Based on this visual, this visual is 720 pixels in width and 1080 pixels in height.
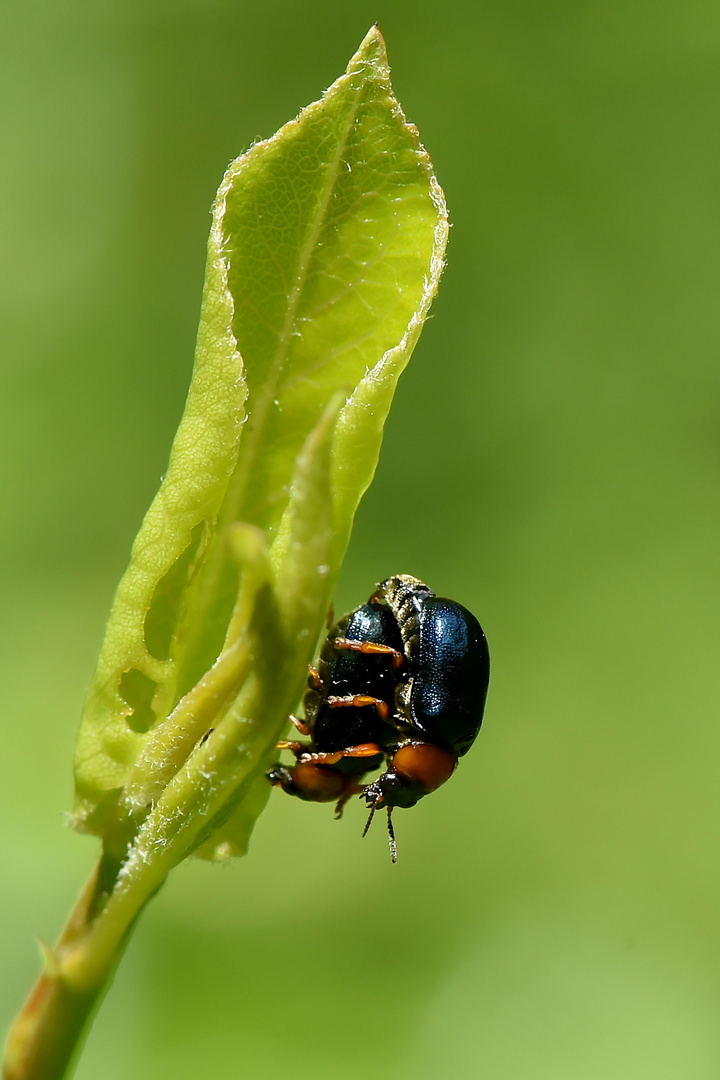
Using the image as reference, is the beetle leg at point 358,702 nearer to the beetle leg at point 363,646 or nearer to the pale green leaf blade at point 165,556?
the beetle leg at point 363,646

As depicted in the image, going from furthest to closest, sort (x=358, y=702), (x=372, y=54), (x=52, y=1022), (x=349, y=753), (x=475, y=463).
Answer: (x=475, y=463), (x=349, y=753), (x=358, y=702), (x=372, y=54), (x=52, y=1022)

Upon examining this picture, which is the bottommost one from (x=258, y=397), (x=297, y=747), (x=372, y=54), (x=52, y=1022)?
(x=52, y=1022)

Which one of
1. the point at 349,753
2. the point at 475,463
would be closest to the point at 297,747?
the point at 349,753

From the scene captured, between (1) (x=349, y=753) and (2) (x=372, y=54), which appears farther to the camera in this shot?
(1) (x=349, y=753)

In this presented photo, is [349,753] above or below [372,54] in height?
below

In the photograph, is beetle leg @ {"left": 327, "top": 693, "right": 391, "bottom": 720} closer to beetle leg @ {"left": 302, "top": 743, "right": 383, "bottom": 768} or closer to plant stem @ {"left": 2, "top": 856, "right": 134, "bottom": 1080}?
beetle leg @ {"left": 302, "top": 743, "right": 383, "bottom": 768}

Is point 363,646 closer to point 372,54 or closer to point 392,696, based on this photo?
point 392,696

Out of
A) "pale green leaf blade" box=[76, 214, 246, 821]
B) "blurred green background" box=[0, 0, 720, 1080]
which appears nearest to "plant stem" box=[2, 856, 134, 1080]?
"pale green leaf blade" box=[76, 214, 246, 821]

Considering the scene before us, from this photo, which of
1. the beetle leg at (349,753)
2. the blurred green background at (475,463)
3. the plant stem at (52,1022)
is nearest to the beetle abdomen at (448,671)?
the beetle leg at (349,753)

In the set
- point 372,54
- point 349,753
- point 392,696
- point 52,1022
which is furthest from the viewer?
point 392,696
